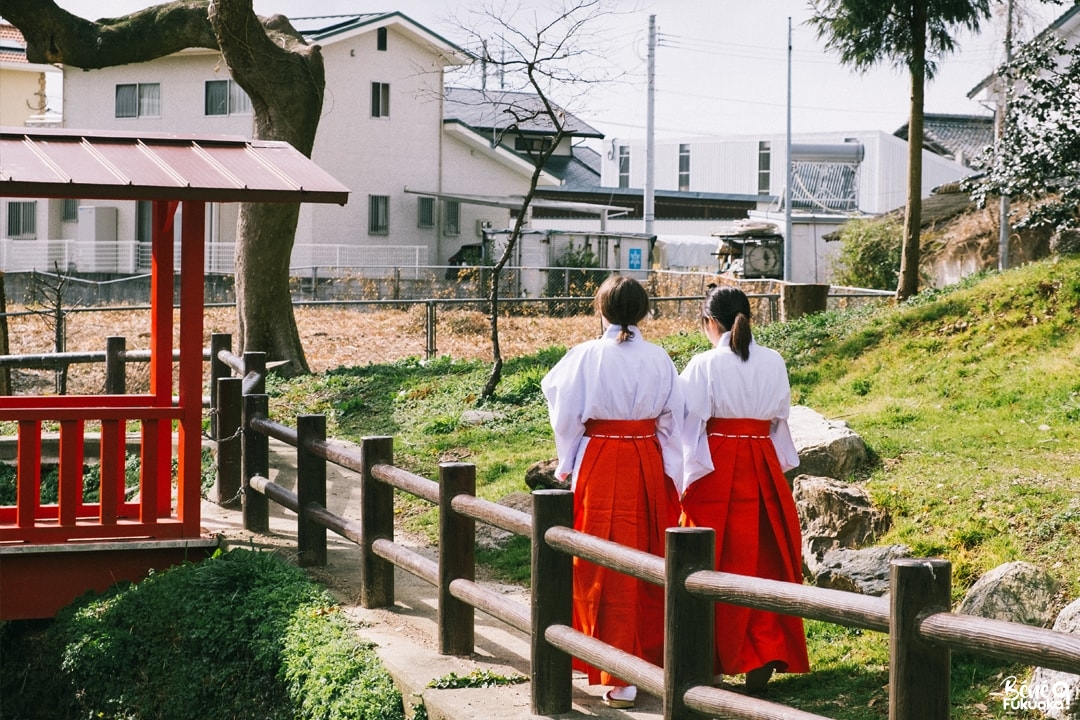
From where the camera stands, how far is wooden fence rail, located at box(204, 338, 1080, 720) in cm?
341

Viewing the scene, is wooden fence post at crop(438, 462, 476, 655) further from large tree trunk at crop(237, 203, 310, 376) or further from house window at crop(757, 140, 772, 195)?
house window at crop(757, 140, 772, 195)

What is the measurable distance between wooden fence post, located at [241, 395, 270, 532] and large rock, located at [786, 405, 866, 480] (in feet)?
12.6

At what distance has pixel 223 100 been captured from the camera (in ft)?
112

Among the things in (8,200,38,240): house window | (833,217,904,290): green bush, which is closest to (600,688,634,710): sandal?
(833,217,904,290): green bush

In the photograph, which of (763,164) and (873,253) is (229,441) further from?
(763,164)

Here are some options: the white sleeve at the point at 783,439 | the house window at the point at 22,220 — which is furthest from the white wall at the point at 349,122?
the white sleeve at the point at 783,439

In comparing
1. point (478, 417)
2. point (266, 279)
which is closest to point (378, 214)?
point (266, 279)

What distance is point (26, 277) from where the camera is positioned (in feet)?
98.3

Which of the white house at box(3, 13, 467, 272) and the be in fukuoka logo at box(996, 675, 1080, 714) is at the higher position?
the white house at box(3, 13, 467, 272)

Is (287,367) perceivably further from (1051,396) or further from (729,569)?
(729,569)

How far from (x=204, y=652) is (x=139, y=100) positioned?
3106 cm

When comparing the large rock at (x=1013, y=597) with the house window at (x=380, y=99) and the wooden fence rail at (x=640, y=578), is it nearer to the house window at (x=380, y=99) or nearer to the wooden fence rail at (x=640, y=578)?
the wooden fence rail at (x=640, y=578)

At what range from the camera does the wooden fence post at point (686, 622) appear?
4.28 meters

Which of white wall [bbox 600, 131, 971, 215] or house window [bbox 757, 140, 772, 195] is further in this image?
house window [bbox 757, 140, 772, 195]
